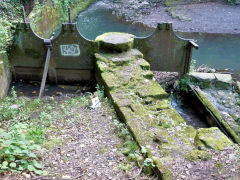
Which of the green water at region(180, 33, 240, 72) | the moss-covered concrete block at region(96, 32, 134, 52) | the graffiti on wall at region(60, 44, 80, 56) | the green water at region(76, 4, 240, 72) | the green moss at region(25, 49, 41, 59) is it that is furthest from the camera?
the green water at region(76, 4, 240, 72)

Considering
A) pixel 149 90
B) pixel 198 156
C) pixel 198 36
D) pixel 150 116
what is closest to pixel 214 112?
pixel 149 90

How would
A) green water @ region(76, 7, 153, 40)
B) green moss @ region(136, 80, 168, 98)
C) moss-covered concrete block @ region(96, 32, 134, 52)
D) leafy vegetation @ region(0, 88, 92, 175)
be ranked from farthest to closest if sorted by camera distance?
green water @ region(76, 7, 153, 40)
moss-covered concrete block @ region(96, 32, 134, 52)
green moss @ region(136, 80, 168, 98)
leafy vegetation @ region(0, 88, 92, 175)

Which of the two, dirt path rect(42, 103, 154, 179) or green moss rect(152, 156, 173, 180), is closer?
green moss rect(152, 156, 173, 180)

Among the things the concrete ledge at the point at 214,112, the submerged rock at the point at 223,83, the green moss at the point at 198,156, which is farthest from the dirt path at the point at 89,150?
the submerged rock at the point at 223,83

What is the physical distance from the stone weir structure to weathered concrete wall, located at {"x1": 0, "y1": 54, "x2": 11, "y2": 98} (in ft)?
8.24

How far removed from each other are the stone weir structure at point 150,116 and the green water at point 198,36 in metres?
5.49

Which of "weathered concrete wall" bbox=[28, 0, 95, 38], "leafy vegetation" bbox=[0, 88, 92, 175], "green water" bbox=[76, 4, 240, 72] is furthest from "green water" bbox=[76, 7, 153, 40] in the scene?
"leafy vegetation" bbox=[0, 88, 92, 175]

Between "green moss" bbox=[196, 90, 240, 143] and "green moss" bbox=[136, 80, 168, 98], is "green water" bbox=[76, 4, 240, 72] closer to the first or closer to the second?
"green moss" bbox=[196, 90, 240, 143]

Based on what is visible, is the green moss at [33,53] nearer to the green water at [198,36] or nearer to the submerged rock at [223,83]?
the submerged rock at [223,83]

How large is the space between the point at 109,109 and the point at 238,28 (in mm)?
12777

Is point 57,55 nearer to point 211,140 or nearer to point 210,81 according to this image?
point 210,81

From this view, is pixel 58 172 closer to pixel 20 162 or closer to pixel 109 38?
pixel 20 162

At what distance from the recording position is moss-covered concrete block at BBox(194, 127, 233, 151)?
3.54 metres

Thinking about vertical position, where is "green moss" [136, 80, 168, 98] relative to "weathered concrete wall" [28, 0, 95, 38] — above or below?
below
